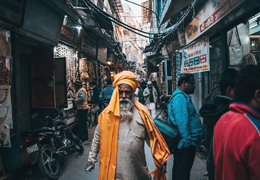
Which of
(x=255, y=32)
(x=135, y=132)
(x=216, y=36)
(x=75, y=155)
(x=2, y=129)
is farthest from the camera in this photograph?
(x=75, y=155)

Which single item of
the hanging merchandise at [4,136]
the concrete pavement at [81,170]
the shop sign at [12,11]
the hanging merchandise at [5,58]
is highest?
the shop sign at [12,11]

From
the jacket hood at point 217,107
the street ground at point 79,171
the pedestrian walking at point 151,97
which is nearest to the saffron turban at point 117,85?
the jacket hood at point 217,107

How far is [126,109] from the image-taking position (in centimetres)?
198

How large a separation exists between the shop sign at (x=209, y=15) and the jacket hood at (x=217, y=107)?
168 centimetres

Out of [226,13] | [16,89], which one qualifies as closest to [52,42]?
[16,89]

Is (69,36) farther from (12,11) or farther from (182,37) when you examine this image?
(182,37)

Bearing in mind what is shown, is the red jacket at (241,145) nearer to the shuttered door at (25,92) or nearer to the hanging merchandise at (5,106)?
the hanging merchandise at (5,106)

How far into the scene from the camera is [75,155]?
15.2 feet

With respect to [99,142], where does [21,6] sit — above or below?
above

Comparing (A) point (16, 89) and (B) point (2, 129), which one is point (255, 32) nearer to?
(A) point (16, 89)

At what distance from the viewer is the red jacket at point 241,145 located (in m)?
0.96

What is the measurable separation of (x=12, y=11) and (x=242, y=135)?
12.4ft

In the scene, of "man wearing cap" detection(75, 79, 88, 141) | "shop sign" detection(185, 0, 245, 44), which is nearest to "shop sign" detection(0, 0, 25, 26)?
"man wearing cap" detection(75, 79, 88, 141)

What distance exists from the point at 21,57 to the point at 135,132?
13.0ft
